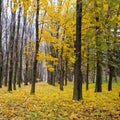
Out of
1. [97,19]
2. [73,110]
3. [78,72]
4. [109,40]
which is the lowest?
[73,110]

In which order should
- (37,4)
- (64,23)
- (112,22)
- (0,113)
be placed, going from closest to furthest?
(0,113)
(112,22)
(37,4)
(64,23)

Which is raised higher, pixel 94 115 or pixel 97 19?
pixel 97 19

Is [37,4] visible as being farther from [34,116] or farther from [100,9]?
[34,116]

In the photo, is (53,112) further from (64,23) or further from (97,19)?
(64,23)

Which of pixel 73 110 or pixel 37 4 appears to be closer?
pixel 73 110

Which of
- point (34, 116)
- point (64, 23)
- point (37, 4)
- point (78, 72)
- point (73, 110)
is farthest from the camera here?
point (64, 23)

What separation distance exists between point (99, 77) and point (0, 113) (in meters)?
11.0

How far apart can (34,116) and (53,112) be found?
1.04 meters

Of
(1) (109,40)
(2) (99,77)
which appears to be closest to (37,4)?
(1) (109,40)

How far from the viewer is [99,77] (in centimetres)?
1917

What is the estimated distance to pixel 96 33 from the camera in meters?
17.1

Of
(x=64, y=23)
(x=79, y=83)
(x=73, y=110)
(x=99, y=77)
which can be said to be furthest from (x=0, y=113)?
(x=64, y=23)

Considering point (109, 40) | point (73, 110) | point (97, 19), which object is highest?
point (97, 19)

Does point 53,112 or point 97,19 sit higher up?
point 97,19
